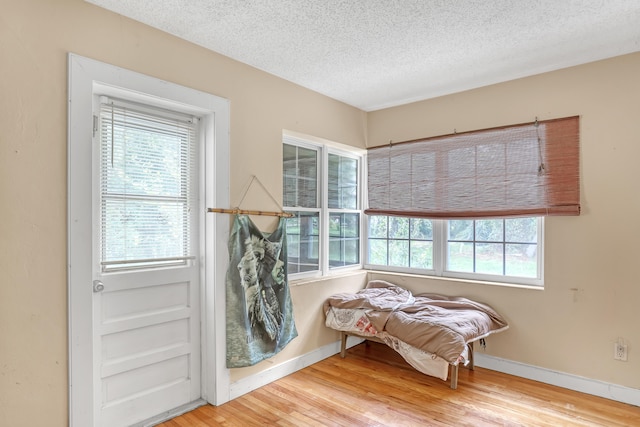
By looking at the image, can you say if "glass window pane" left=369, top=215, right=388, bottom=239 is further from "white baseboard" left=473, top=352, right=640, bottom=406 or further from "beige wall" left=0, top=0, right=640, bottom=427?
"white baseboard" left=473, top=352, right=640, bottom=406

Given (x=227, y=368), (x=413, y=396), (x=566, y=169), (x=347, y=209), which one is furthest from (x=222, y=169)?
(x=566, y=169)

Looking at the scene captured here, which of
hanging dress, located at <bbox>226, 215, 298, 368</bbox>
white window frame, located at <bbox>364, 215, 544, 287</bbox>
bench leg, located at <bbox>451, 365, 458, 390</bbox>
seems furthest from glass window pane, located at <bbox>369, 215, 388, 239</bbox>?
bench leg, located at <bbox>451, 365, 458, 390</bbox>

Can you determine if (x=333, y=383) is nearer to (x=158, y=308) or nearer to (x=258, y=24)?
(x=158, y=308)

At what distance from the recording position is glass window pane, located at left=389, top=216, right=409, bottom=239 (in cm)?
379

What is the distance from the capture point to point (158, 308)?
2389 millimetres

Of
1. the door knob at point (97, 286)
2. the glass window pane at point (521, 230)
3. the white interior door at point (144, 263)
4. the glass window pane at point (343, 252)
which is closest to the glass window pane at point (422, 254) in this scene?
the glass window pane at point (343, 252)

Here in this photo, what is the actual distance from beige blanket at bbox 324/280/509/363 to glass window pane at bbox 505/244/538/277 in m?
0.40

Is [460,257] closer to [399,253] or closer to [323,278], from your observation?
[399,253]

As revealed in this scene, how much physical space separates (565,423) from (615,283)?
1.03 m

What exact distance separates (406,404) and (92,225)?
89.7 inches

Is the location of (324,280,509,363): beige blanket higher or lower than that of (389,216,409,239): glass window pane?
lower

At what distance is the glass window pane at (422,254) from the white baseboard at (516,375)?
2.96 ft

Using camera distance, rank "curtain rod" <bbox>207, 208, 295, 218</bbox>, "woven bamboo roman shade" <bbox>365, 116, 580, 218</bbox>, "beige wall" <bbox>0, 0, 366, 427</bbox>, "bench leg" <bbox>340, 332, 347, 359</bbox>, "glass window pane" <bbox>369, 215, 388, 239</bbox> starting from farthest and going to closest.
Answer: "glass window pane" <bbox>369, 215, 388, 239</bbox>, "bench leg" <bbox>340, 332, 347, 359</bbox>, "woven bamboo roman shade" <bbox>365, 116, 580, 218</bbox>, "curtain rod" <bbox>207, 208, 295, 218</bbox>, "beige wall" <bbox>0, 0, 366, 427</bbox>

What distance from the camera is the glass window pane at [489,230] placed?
3.18 metres
